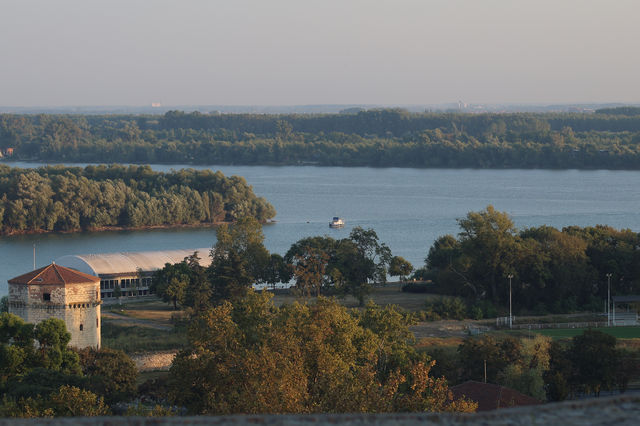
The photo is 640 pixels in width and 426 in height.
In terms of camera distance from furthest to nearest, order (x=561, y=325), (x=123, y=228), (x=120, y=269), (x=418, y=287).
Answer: (x=123, y=228) → (x=120, y=269) → (x=418, y=287) → (x=561, y=325)

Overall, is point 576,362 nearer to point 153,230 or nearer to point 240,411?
point 240,411

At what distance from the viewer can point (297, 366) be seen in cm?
1062

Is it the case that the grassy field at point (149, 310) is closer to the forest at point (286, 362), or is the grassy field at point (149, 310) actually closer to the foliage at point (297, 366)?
the forest at point (286, 362)

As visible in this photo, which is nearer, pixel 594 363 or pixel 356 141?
pixel 594 363

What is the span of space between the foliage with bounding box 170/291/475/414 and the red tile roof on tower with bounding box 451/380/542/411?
0.87m

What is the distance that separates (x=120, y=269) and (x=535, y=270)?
38.3 ft

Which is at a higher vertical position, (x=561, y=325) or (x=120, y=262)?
(x=120, y=262)

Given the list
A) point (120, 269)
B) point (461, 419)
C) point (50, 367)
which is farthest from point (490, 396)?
point (120, 269)

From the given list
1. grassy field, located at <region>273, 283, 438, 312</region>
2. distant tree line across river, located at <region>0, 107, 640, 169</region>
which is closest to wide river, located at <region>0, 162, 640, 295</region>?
distant tree line across river, located at <region>0, 107, 640, 169</region>

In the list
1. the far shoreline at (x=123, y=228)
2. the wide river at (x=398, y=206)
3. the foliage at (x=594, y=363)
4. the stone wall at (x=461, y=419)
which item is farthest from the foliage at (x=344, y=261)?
the stone wall at (x=461, y=419)

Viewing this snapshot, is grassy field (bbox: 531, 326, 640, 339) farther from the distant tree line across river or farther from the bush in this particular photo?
the distant tree line across river

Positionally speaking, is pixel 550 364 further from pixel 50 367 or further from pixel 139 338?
pixel 139 338

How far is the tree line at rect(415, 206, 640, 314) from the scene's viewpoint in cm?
2456

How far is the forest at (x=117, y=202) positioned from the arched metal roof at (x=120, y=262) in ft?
46.3
